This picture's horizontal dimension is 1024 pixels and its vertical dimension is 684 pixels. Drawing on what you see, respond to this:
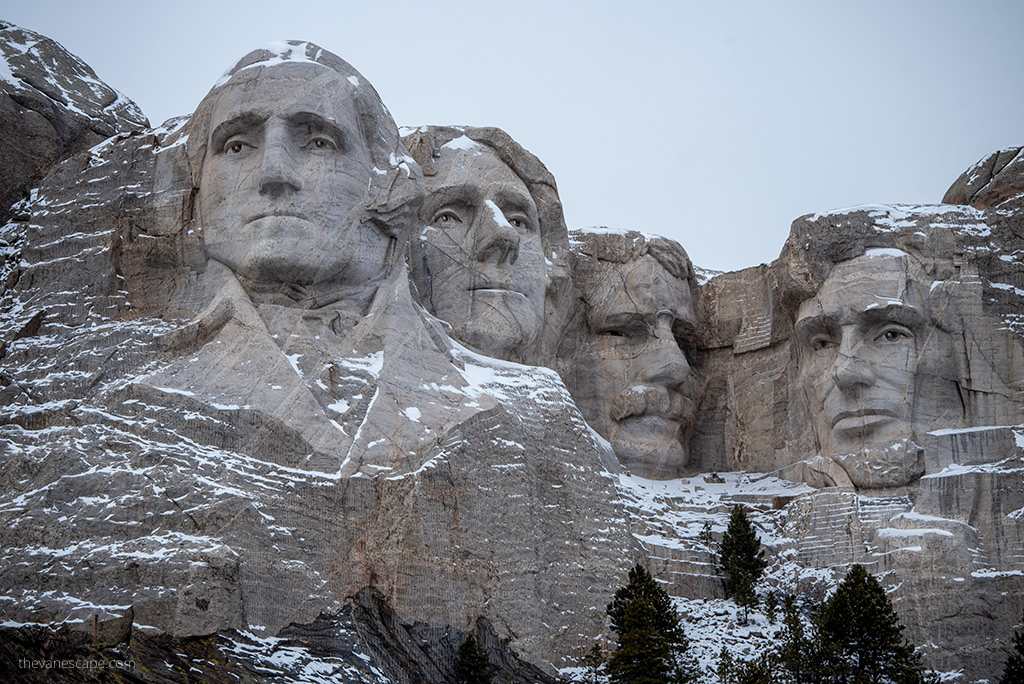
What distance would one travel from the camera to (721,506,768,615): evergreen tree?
23031 millimetres

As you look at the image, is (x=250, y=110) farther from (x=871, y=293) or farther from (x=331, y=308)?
(x=871, y=293)

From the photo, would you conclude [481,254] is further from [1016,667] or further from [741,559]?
[1016,667]

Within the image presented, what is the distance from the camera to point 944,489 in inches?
925

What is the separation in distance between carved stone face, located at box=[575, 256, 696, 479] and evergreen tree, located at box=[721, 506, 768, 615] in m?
2.19

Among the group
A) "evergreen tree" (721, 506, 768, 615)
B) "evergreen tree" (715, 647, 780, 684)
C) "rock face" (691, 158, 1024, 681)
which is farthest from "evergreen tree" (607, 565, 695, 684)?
"rock face" (691, 158, 1024, 681)

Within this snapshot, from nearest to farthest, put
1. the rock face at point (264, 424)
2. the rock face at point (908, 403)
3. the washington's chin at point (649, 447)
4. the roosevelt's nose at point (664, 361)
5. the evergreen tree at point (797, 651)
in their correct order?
the rock face at point (264, 424) < the evergreen tree at point (797, 651) < the rock face at point (908, 403) < the washington's chin at point (649, 447) < the roosevelt's nose at point (664, 361)

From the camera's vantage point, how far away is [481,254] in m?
24.1

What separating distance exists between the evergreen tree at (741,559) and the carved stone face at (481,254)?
3.37m

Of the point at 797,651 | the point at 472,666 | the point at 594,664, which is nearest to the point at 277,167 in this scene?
the point at 472,666

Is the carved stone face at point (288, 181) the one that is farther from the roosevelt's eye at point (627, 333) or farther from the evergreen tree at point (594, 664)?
the roosevelt's eye at point (627, 333)

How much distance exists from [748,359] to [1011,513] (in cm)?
490

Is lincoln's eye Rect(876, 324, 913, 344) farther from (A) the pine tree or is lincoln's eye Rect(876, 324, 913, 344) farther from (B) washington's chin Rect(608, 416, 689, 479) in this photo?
(A) the pine tree

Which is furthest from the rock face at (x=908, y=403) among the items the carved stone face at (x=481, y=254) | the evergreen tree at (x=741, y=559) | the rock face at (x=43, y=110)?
the rock face at (x=43, y=110)

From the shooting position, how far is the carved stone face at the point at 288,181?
2111 centimetres
